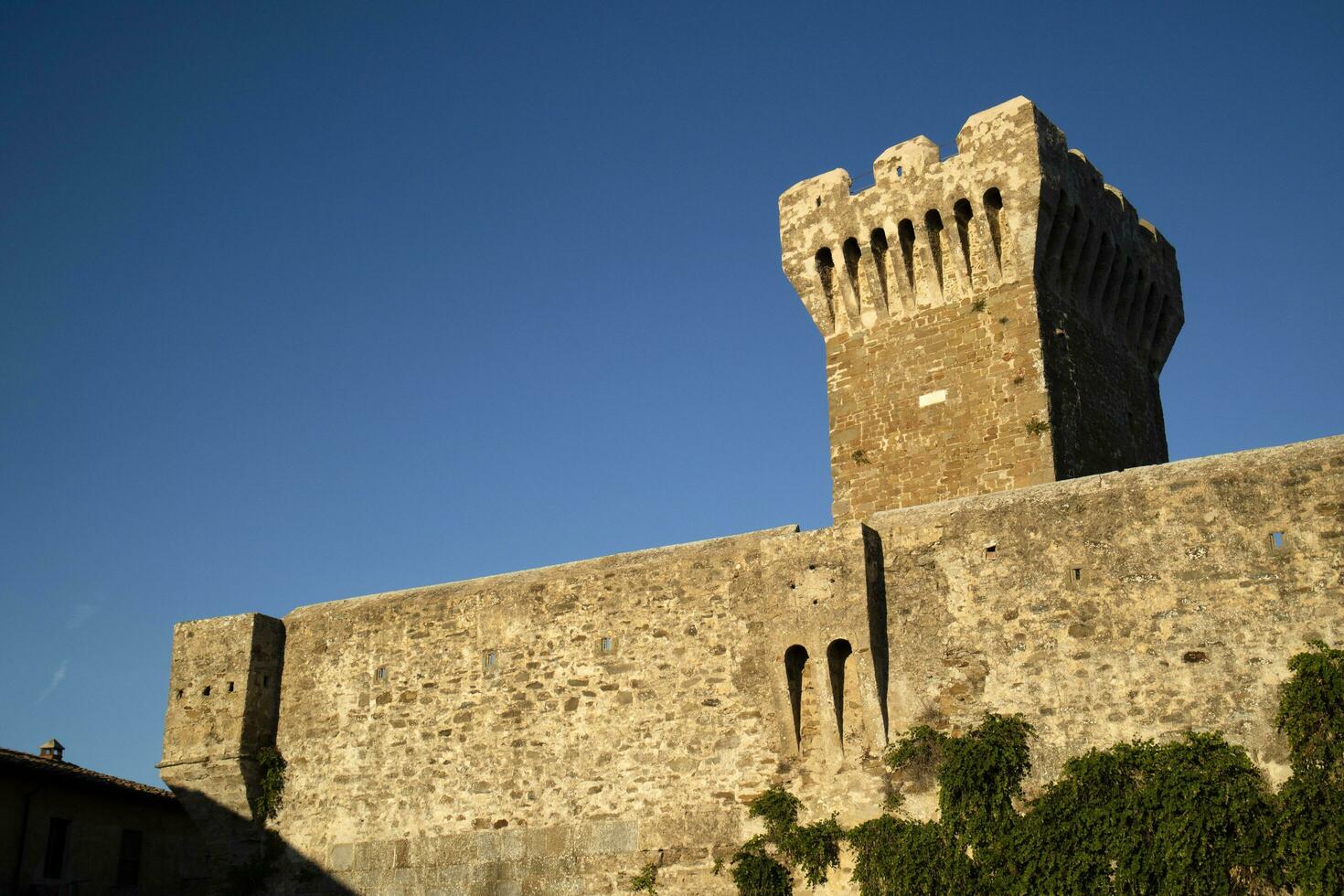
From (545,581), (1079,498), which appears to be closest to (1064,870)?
(1079,498)

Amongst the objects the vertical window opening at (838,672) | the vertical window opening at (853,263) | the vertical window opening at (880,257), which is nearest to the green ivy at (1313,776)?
the vertical window opening at (838,672)

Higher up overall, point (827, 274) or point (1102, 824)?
point (827, 274)

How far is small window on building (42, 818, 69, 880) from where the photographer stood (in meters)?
19.3

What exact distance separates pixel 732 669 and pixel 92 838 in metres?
9.88

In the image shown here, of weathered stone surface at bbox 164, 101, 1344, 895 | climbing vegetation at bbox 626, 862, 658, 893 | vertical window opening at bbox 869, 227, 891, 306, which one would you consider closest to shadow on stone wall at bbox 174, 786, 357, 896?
weathered stone surface at bbox 164, 101, 1344, 895

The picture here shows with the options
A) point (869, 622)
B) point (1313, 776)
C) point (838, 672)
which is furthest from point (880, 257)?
point (1313, 776)

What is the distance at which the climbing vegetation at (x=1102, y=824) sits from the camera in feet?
42.1

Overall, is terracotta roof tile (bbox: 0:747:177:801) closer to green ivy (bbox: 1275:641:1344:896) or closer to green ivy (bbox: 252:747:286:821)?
green ivy (bbox: 252:747:286:821)

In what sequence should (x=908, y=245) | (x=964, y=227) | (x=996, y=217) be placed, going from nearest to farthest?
(x=996, y=217), (x=964, y=227), (x=908, y=245)

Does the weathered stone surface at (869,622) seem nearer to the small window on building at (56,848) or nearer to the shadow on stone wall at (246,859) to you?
the shadow on stone wall at (246,859)

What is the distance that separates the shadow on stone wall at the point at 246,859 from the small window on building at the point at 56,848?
180 cm

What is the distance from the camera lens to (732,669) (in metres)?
16.7

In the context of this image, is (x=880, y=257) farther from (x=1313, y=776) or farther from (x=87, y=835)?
(x=87, y=835)

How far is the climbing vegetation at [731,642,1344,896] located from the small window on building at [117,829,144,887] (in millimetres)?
9862
